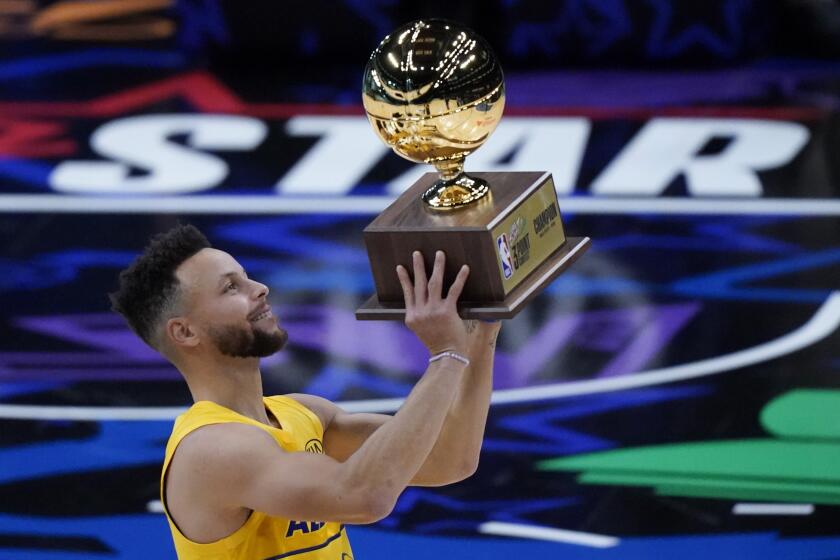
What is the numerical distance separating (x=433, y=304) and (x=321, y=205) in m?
4.80

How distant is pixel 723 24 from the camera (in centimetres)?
906

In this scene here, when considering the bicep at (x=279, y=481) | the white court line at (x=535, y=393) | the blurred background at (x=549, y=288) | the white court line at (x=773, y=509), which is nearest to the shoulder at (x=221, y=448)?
the bicep at (x=279, y=481)

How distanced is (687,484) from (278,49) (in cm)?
531

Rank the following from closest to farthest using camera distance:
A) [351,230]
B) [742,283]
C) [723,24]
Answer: [742,283], [351,230], [723,24]

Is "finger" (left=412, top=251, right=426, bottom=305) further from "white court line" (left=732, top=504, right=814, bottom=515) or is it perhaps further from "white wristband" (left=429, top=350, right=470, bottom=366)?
"white court line" (left=732, top=504, right=814, bottom=515)

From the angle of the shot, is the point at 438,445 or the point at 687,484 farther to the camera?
the point at 687,484

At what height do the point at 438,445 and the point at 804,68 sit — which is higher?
the point at 438,445

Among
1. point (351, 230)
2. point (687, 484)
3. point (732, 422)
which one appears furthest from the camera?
point (351, 230)

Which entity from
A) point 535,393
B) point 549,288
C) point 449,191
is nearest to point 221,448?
point 449,191

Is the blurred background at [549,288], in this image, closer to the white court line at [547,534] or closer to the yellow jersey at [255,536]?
the white court line at [547,534]

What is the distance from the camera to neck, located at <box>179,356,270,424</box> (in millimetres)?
2990

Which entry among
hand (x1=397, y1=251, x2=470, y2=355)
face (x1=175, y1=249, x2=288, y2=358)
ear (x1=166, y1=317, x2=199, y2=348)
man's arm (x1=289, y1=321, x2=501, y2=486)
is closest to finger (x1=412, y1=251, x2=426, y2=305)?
hand (x1=397, y1=251, x2=470, y2=355)

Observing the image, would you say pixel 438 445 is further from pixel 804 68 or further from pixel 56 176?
pixel 804 68

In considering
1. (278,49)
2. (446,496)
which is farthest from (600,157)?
(446,496)
